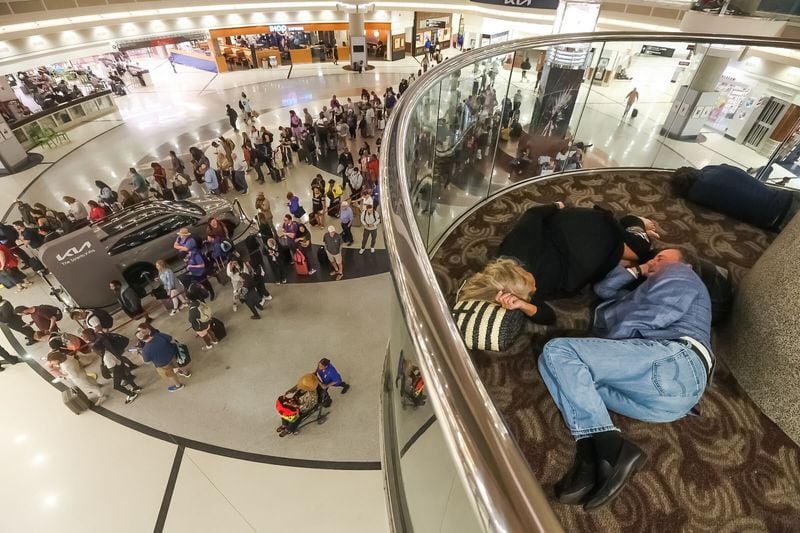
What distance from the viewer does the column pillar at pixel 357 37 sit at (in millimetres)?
20998

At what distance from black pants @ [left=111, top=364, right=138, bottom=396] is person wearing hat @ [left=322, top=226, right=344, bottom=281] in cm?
365

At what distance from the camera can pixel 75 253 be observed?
20.4ft

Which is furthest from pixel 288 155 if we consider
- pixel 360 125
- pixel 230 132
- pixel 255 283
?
pixel 255 283

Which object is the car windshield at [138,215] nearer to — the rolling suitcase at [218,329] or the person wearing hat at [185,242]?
the person wearing hat at [185,242]

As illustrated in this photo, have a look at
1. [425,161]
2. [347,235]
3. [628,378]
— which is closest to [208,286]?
[347,235]

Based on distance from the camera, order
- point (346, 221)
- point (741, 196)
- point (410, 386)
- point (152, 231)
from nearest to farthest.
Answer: point (410, 386), point (741, 196), point (152, 231), point (346, 221)

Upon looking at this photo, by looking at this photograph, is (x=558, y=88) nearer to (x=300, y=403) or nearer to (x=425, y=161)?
(x=425, y=161)

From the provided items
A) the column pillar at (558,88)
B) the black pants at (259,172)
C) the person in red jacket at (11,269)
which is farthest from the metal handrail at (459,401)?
the black pants at (259,172)

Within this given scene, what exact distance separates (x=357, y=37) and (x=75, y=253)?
20.1 metres

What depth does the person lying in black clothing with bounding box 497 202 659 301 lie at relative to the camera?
2.52 meters

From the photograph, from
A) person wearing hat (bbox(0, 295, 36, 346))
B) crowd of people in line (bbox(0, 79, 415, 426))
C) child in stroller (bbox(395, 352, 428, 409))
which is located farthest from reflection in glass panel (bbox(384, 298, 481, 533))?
person wearing hat (bbox(0, 295, 36, 346))

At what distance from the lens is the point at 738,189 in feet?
10.7

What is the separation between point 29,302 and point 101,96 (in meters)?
14.5

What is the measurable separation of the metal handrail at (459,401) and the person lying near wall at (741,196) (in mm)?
3569
